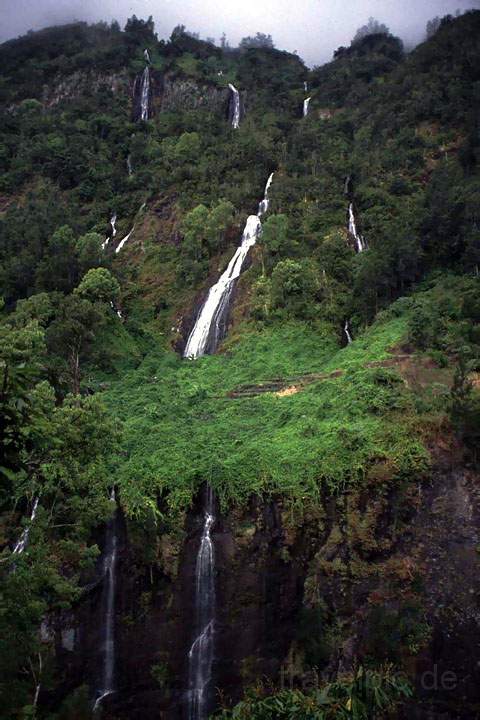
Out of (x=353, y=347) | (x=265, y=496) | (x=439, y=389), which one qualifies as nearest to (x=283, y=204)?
(x=353, y=347)

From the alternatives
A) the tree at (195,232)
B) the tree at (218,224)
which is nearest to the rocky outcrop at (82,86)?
the tree at (195,232)

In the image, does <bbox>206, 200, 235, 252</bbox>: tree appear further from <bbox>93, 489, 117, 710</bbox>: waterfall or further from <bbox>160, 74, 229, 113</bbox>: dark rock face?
<bbox>160, 74, 229, 113</bbox>: dark rock face


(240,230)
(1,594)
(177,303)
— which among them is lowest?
(1,594)

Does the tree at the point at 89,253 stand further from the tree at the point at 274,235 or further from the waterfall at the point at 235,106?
the waterfall at the point at 235,106

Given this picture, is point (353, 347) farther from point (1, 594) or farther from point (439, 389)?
point (1, 594)

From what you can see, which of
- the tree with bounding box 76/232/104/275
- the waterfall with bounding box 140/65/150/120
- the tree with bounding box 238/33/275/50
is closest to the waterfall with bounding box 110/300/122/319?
the tree with bounding box 76/232/104/275
